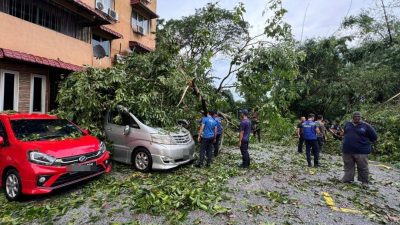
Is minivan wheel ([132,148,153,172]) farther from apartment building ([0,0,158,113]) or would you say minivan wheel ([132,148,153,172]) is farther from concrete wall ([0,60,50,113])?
concrete wall ([0,60,50,113])

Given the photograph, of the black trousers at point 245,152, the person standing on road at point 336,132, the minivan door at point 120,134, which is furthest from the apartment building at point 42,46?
the person standing on road at point 336,132

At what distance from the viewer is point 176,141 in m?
8.41

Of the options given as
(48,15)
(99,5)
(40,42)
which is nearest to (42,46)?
(40,42)

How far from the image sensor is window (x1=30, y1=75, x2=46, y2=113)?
458 inches

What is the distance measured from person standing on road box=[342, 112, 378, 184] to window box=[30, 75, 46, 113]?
10.6 metres

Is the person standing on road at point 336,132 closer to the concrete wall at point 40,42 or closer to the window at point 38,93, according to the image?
the concrete wall at point 40,42

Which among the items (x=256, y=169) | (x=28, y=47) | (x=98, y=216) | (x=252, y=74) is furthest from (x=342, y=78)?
(x=98, y=216)

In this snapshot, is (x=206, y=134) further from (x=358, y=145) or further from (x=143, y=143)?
(x=358, y=145)

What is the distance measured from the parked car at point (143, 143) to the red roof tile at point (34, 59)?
141 inches

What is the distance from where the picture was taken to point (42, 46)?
1134cm

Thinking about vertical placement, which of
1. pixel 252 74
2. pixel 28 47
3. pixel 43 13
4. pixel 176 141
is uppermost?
pixel 43 13

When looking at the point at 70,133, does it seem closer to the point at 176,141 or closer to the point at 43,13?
the point at 176,141

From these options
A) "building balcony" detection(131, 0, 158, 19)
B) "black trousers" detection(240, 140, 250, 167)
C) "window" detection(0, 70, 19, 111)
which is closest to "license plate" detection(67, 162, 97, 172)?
"black trousers" detection(240, 140, 250, 167)

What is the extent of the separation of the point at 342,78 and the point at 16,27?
2103 centimetres
